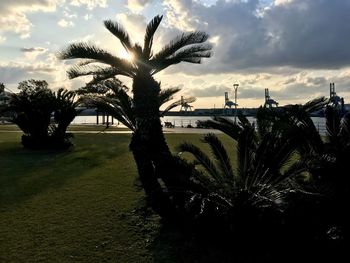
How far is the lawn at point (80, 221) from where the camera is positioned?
6.66 m

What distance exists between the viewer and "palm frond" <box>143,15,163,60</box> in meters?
8.63

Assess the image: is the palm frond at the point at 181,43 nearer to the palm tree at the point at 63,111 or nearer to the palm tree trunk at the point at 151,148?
the palm tree trunk at the point at 151,148

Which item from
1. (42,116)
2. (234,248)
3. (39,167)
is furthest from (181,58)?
(42,116)

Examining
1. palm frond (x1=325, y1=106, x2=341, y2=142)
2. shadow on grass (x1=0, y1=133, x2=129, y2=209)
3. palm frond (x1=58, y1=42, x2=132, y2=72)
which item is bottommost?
shadow on grass (x1=0, y1=133, x2=129, y2=209)

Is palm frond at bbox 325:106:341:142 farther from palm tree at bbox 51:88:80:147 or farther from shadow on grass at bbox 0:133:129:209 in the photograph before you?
palm tree at bbox 51:88:80:147

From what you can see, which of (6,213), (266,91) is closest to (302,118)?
(6,213)

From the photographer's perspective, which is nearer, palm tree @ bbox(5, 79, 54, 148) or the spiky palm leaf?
the spiky palm leaf

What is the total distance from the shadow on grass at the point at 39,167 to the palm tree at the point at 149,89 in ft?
12.1

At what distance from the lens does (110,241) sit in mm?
7164

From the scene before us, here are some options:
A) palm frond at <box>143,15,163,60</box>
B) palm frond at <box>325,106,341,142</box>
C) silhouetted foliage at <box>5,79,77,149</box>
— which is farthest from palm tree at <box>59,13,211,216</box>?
silhouetted foliage at <box>5,79,77,149</box>

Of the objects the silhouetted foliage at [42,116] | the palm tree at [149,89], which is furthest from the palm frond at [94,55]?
the silhouetted foliage at [42,116]

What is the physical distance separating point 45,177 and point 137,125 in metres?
5.74

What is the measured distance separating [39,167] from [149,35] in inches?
325

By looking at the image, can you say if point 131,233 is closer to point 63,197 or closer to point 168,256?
point 168,256
